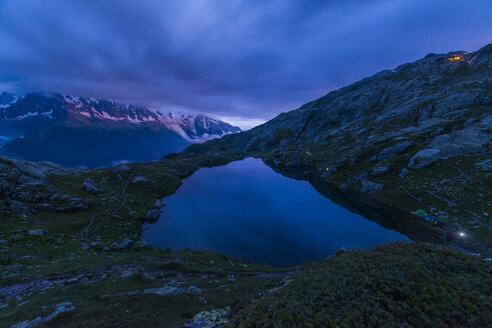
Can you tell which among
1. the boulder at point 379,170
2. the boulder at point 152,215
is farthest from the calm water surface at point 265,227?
the boulder at point 379,170

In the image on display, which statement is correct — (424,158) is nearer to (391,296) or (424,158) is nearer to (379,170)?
(379,170)

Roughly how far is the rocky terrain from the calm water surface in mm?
5259

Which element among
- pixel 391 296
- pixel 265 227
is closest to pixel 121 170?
pixel 265 227

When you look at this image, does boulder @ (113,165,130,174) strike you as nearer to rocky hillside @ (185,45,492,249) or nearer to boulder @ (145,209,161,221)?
boulder @ (145,209,161,221)

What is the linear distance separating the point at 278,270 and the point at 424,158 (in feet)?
230

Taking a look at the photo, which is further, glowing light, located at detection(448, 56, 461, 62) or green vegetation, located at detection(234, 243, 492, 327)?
glowing light, located at detection(448, 56, 461, 62)

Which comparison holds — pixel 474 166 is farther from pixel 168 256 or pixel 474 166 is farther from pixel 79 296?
pixel 79 296

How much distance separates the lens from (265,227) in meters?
45.8

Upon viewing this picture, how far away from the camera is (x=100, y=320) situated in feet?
38.2

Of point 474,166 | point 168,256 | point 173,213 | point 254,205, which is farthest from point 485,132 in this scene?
point 173,213

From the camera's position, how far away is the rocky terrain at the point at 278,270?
29.1 ft

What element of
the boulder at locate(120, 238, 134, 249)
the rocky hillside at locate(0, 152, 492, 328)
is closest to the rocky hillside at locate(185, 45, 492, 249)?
the rocky hillside at locate(0, 152, 492, 328)

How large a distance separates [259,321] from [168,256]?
26.4 meters

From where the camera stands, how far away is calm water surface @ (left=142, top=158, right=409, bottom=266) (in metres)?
36.5
